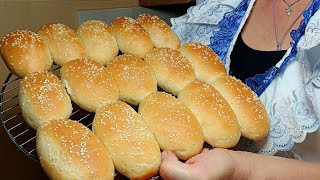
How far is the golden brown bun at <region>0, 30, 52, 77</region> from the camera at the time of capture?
2.07 ft

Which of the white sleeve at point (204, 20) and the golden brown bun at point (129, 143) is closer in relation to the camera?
the golden brown bun at point (129, 143)

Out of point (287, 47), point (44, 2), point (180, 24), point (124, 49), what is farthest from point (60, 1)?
point (287, 47)

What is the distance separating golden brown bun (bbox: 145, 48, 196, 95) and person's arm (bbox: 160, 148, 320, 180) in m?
0.14

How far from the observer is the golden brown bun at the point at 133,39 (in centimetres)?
73

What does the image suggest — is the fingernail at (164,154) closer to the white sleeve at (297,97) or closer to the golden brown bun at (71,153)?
the golden brown bun at (71,153)

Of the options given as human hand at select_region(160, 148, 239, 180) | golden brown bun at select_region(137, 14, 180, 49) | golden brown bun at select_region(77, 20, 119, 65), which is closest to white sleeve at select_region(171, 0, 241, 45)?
golden brown bun at select_region(137, 14, 180, 49)

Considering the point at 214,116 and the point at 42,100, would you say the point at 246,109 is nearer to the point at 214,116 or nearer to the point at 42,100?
the point at 214,116

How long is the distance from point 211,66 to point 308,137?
0.25 metres

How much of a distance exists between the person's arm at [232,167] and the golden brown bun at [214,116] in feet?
0.08

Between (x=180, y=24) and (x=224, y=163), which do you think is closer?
(x=224, y=163)

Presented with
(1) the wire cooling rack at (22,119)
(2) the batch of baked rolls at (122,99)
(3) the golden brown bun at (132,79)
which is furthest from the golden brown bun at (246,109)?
(1) the wire cooling rack at (22,119)

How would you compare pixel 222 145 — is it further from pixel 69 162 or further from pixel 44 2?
pixel 44 2

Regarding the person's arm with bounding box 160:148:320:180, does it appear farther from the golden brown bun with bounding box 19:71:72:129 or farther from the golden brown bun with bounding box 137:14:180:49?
the golden brown bun with bounding box 137:14:180:49

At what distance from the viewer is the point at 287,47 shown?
835 millimetres
